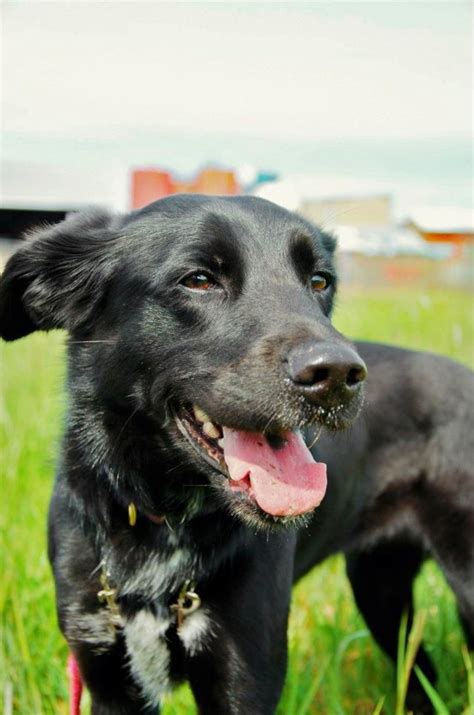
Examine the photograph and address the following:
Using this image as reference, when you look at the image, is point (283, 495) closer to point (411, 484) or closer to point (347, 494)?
point (347, 494)

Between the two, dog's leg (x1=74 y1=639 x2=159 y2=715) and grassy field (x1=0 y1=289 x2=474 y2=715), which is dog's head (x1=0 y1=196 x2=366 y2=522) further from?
dog's leg (x1=74 y1=639 x2=159 y2=715)

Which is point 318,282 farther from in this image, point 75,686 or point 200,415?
point 75,686

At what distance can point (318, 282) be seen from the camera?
2633 mm

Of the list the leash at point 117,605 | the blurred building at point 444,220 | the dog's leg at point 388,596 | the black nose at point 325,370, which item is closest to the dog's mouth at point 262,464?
the black nose at point 325,370

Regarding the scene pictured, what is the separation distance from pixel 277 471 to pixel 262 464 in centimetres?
4

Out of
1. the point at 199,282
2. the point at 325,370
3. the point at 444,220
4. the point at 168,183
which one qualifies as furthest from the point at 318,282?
the point at 168,183

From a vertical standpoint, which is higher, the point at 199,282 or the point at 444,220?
the point at 199,282

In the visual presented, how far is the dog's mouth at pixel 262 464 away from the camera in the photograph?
7.04ft

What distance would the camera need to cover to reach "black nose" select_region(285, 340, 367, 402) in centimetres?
195

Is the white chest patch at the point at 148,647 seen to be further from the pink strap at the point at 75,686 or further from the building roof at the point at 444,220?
the building roof at the point at 444,220

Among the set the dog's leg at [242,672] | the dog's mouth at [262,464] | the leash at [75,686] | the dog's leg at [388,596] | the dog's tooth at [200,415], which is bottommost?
the dog's leg at [388,596]

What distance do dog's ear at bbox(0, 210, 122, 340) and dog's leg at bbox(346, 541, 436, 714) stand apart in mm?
1714

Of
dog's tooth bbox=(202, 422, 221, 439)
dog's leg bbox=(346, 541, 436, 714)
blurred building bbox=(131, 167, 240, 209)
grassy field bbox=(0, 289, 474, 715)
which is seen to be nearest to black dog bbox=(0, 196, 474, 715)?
dog's tooth bbox=(202, 422, 221, 439)

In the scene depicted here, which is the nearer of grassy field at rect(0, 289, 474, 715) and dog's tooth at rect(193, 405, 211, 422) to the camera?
dog's tooth at rect(193, 405, 211, 422)
